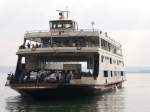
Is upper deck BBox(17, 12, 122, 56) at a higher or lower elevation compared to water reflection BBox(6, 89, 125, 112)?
higher

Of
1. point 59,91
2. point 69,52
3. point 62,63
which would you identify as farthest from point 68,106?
point 62,63

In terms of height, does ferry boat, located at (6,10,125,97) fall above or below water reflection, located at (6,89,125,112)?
above

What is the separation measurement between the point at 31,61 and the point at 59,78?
4996mm

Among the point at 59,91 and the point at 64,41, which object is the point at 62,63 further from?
the point at 59,91

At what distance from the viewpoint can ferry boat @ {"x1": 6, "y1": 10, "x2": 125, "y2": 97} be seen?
122ft

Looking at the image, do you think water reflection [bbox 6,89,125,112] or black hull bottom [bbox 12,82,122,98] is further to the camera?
black hull bottom [bbox 12,82,122,98]

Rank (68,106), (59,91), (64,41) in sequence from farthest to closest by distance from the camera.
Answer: (64,41), (59,91), (68,106)

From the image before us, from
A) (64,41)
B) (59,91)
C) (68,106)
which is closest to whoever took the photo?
(68,106)

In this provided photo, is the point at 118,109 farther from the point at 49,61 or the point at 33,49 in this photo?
the point at 49,61

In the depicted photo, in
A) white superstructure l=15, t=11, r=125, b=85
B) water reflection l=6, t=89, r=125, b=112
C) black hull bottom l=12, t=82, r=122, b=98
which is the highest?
white superstructure l=15, t=11, r=125, b=85

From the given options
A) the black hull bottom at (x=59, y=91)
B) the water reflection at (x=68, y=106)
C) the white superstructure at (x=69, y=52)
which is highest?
the white superstructure at (x=69, y=52)

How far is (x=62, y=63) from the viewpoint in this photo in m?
45.8

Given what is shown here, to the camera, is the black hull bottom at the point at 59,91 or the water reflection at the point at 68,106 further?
the black hull bottom at the point at 59,91

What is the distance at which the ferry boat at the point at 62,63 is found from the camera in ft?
122
